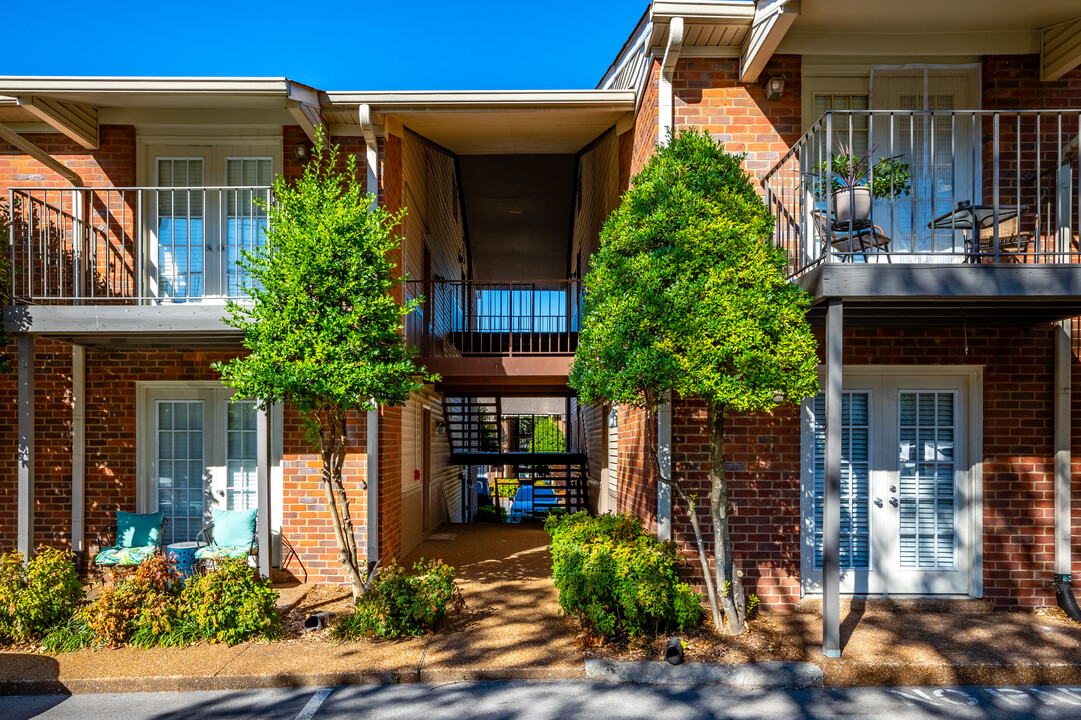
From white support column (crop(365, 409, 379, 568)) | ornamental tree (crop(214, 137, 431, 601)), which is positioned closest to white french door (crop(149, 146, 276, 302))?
ornamental tree (crop(214, 137, 431, 601))

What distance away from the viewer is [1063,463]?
21.3ft

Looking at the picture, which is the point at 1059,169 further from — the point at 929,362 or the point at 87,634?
the point at 87,634

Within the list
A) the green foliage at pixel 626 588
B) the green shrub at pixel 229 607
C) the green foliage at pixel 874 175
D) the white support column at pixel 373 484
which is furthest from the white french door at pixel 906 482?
the green shrub at pixel 229 607

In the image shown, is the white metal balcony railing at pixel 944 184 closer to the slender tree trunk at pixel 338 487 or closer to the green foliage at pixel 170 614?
the slender tree trunk at pixel 338 487

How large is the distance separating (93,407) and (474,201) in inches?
351

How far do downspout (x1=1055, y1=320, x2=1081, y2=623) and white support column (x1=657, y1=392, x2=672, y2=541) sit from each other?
352 centimetres

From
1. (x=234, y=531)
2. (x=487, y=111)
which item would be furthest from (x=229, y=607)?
(x=487, y=111)

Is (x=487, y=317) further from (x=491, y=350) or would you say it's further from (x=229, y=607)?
(x=229, y=607)

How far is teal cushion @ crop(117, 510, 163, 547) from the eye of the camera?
7539 millimetres

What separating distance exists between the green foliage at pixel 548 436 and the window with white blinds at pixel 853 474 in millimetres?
16136

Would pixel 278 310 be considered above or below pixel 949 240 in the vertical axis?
below

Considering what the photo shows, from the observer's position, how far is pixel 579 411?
15086mm

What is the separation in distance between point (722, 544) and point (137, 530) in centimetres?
594

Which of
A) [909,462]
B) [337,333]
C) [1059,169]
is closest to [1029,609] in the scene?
[909,462]
